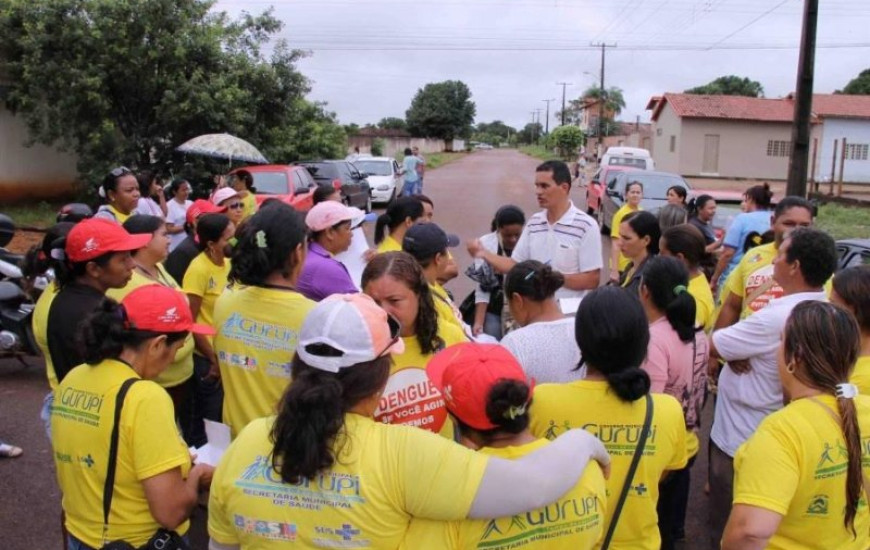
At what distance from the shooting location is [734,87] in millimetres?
72812

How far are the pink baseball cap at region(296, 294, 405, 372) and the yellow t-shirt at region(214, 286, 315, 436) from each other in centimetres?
88

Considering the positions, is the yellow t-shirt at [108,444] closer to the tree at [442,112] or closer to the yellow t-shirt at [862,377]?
the yellow t-shirt at [862,377]

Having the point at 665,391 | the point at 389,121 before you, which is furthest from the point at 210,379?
the point at 389,121

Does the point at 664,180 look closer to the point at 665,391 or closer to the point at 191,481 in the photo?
the point at 665,391

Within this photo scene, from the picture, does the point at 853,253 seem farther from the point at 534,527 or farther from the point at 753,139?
the point at 753,139

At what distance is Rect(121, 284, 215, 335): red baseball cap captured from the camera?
2.42 meters

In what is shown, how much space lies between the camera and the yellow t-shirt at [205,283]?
14.7 feet

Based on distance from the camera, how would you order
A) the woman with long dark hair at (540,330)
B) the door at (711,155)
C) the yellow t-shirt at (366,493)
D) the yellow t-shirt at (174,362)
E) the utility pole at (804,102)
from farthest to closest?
the door at (711,155) < the utility pole at (804,102) < the yellow t-shirt at (174,362) < the woman with long dark hair at (540,330) < the yellow t-shirt at (366,493)

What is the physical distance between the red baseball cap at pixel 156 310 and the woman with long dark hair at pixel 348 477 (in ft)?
2.41

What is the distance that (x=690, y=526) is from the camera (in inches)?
178

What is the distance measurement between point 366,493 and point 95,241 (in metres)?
2.15

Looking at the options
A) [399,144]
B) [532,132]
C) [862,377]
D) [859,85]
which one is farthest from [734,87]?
[862,377]

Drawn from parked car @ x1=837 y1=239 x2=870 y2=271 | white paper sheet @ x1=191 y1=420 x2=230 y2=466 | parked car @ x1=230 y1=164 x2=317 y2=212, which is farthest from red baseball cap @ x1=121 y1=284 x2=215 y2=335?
parked car @ x1=230 y1=164 x2=317 y2=212

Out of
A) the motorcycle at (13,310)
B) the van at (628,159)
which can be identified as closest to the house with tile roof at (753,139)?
the van at (628,159)
